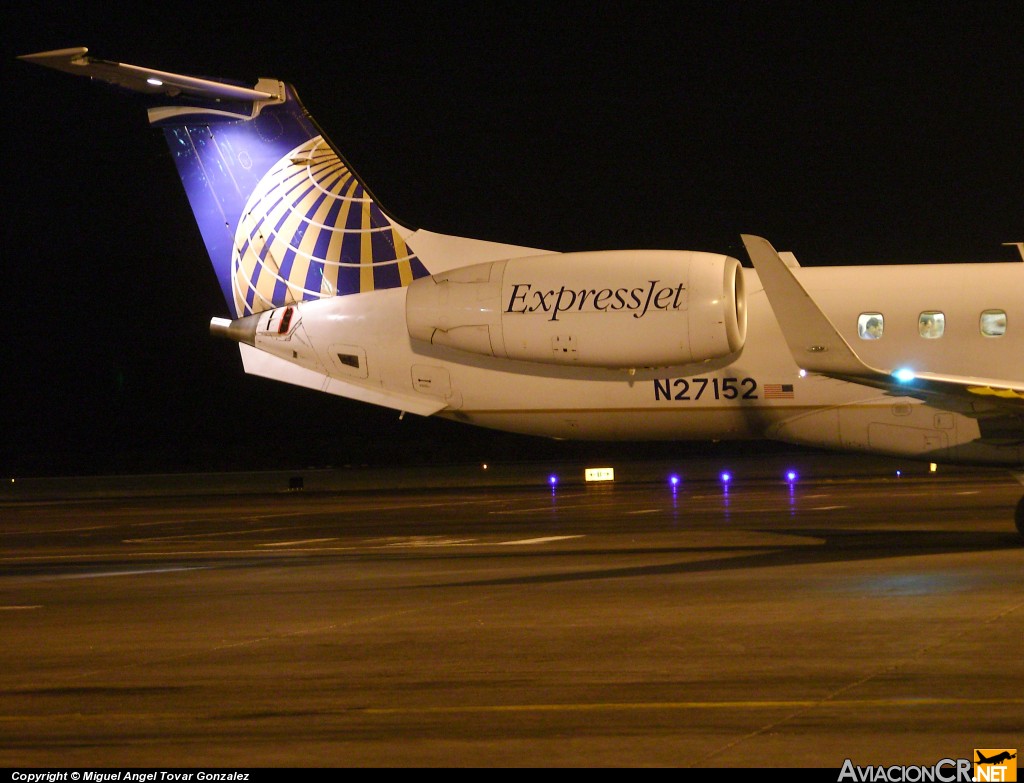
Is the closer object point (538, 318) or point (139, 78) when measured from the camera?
point (538, 318)

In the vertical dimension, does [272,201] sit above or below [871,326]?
above

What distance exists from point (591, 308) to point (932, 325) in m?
4.72

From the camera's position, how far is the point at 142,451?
56.1 m

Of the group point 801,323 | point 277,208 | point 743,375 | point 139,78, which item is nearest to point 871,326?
point 743,375

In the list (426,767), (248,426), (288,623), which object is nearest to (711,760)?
(426,767)

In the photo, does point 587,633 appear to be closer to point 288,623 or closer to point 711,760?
point 288,623

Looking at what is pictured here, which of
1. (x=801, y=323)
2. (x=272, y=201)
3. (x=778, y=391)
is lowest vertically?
(x=778, y=391)

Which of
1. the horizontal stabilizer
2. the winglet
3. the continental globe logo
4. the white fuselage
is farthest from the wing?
the horizontal stabilizer

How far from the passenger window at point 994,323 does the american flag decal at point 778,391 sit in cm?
271

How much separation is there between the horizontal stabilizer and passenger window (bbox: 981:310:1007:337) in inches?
451

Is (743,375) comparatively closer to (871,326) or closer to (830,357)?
(871,326)

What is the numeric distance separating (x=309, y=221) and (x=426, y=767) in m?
15.8

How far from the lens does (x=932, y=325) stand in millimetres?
18234

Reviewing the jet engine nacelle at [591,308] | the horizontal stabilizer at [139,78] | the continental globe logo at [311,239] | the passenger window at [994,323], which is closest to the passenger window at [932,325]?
the passenger window at [994,323]
